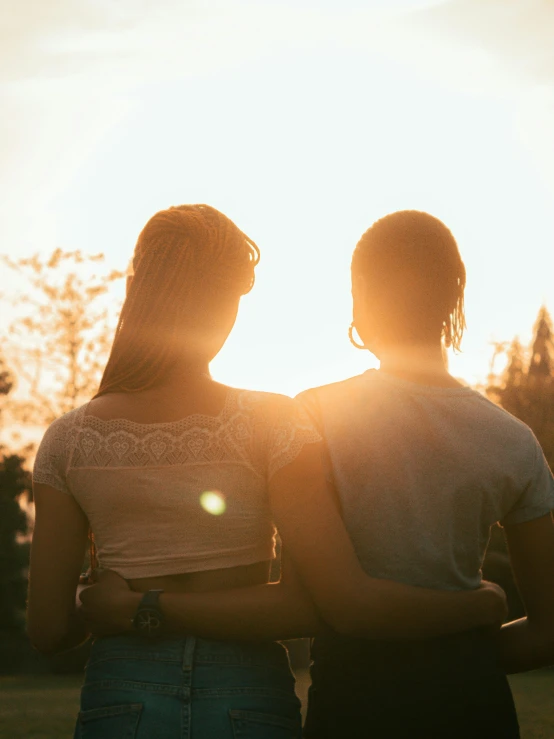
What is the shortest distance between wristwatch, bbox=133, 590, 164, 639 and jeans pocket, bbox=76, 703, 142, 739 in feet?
0.57

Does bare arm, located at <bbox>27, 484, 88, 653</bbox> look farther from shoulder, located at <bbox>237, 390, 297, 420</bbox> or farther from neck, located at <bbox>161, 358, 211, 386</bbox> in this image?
shoulder, located at <bbox>237, 390, 297, 420</bbox>

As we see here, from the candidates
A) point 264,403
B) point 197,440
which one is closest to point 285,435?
point 264,403

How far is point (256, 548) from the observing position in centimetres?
232

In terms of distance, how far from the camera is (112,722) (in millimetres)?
2164

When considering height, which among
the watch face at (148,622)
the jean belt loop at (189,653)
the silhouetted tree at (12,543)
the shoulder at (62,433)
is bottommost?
the silhouetted tree at (12,543)

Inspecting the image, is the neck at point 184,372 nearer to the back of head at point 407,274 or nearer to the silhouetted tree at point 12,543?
the back of head at point 407,274

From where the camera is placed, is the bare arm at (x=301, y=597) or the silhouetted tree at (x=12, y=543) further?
the silhouetted tree at (x=12, y=543)

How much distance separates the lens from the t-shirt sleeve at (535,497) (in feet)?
8.61

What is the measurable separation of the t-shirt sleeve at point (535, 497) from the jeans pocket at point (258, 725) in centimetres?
94

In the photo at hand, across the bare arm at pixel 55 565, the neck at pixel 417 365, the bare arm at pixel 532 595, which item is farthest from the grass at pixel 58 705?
the neck at pixel 417 365

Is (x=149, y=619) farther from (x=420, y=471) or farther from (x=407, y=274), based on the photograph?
(x=407, y=274)

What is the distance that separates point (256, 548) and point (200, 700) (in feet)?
1.33

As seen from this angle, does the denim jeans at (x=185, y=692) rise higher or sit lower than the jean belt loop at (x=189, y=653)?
lower

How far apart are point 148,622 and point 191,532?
9.7 inches
